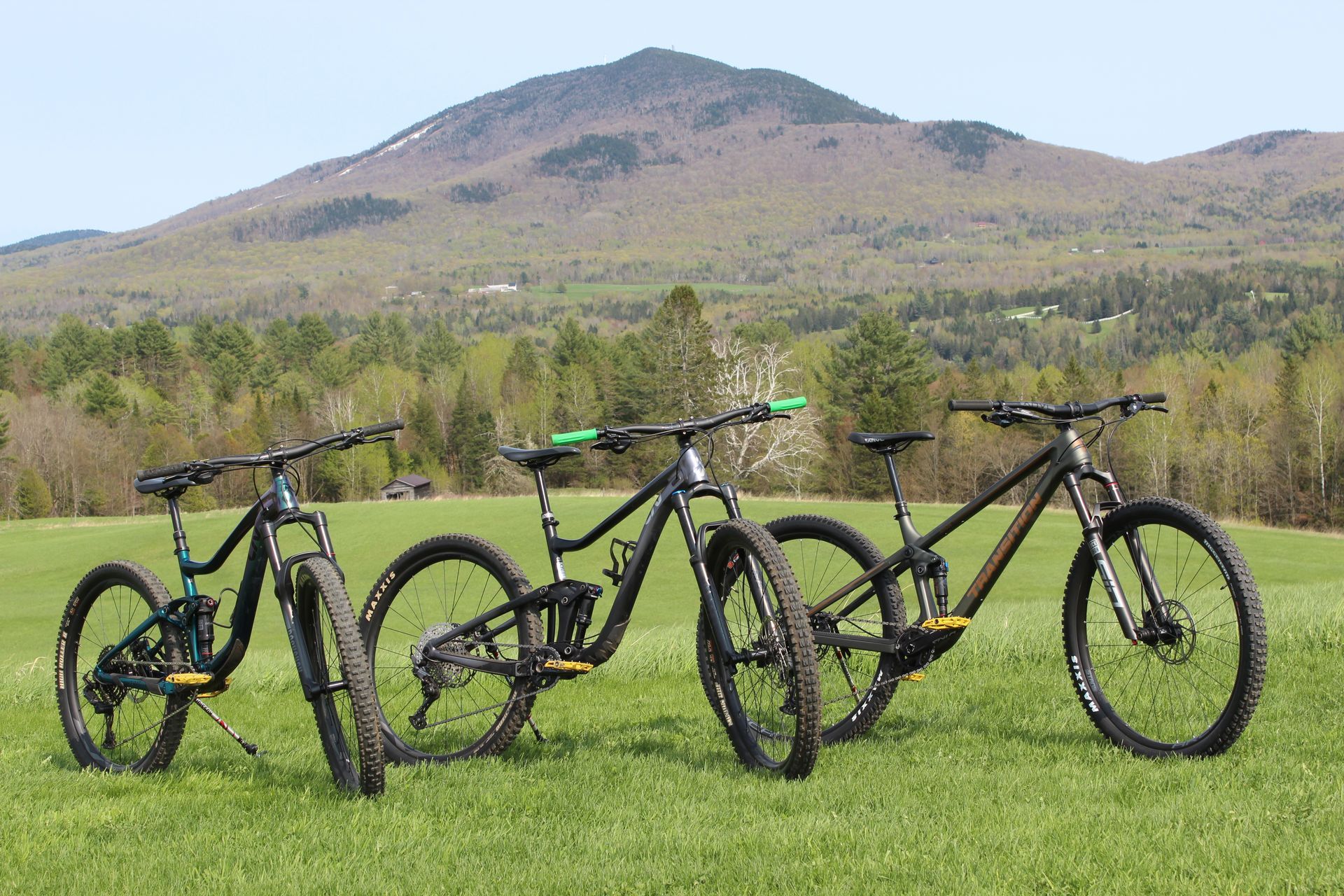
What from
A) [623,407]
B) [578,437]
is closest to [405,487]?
[623,407]

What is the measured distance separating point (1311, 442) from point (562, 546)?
66.0 meters

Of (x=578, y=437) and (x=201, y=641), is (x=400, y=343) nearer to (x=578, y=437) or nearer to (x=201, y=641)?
(x=201, y=641)

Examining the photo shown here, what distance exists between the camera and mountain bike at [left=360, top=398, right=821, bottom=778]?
4.54 m

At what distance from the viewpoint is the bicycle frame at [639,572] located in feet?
15.6

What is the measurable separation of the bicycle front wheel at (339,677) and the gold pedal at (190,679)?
0.70 metres

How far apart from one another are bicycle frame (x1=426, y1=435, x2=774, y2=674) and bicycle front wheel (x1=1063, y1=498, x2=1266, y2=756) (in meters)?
1.55

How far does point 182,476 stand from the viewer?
5613 millimetres

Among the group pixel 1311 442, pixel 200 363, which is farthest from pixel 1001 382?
pixel 200 363

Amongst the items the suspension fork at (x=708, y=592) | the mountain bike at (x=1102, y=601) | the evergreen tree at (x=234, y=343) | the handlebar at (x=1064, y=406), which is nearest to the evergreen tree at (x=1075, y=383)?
the mountain bike at (x=1102, y=601)

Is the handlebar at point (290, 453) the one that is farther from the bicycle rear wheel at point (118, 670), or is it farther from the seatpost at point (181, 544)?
the bicycle rear wheel at point (118, 670)

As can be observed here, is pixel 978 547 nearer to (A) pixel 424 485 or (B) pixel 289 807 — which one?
(B) pixel 289 807

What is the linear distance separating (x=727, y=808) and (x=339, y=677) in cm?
179

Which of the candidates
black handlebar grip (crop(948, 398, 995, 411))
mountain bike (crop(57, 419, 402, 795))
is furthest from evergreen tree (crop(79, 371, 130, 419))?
black handlebar grip (crop(948, 398, 995, 411))

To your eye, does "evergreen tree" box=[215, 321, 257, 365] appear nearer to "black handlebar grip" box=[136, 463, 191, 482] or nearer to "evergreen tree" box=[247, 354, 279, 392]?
"evergreen tree" box=[247, 354, 279, 392]
